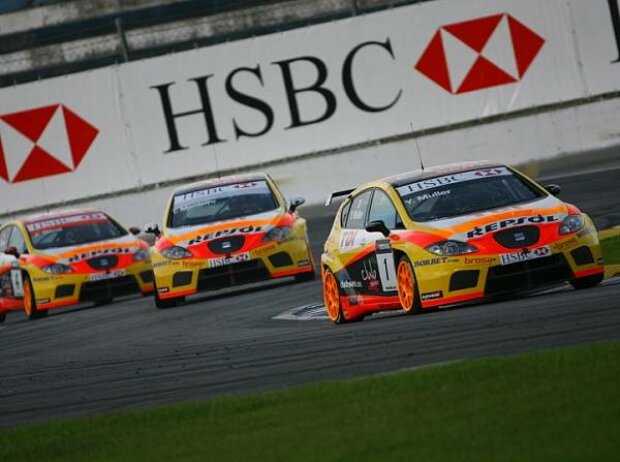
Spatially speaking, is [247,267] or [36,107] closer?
[247,267]

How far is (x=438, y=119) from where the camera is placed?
91.4ft

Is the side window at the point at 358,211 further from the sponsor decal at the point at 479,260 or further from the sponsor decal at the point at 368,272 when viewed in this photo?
the sponsor decal at the point at 479,260

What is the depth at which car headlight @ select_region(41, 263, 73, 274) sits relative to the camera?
71.4 feet

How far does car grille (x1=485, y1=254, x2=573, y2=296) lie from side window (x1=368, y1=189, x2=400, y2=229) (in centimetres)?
135

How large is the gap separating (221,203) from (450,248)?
743 cm

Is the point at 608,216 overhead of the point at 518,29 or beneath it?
beneath

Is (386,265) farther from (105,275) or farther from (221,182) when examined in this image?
(105,275)

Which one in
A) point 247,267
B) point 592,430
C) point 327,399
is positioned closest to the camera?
point 592,430

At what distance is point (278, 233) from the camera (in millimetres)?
19734

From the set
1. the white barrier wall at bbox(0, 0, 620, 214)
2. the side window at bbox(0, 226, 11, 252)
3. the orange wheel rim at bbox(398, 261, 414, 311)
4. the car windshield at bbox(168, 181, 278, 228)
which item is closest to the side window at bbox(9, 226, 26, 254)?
the side window at bbox(0, 226, 11, 252)

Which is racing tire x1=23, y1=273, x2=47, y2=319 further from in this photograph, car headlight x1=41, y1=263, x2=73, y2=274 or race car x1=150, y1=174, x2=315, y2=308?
race car x1=150, y1=174, x2=315, y2=308

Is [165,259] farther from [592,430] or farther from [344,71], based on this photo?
[592,430]

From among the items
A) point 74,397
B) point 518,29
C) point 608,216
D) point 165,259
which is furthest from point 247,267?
point 518,29

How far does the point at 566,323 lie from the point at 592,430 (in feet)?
12.6
